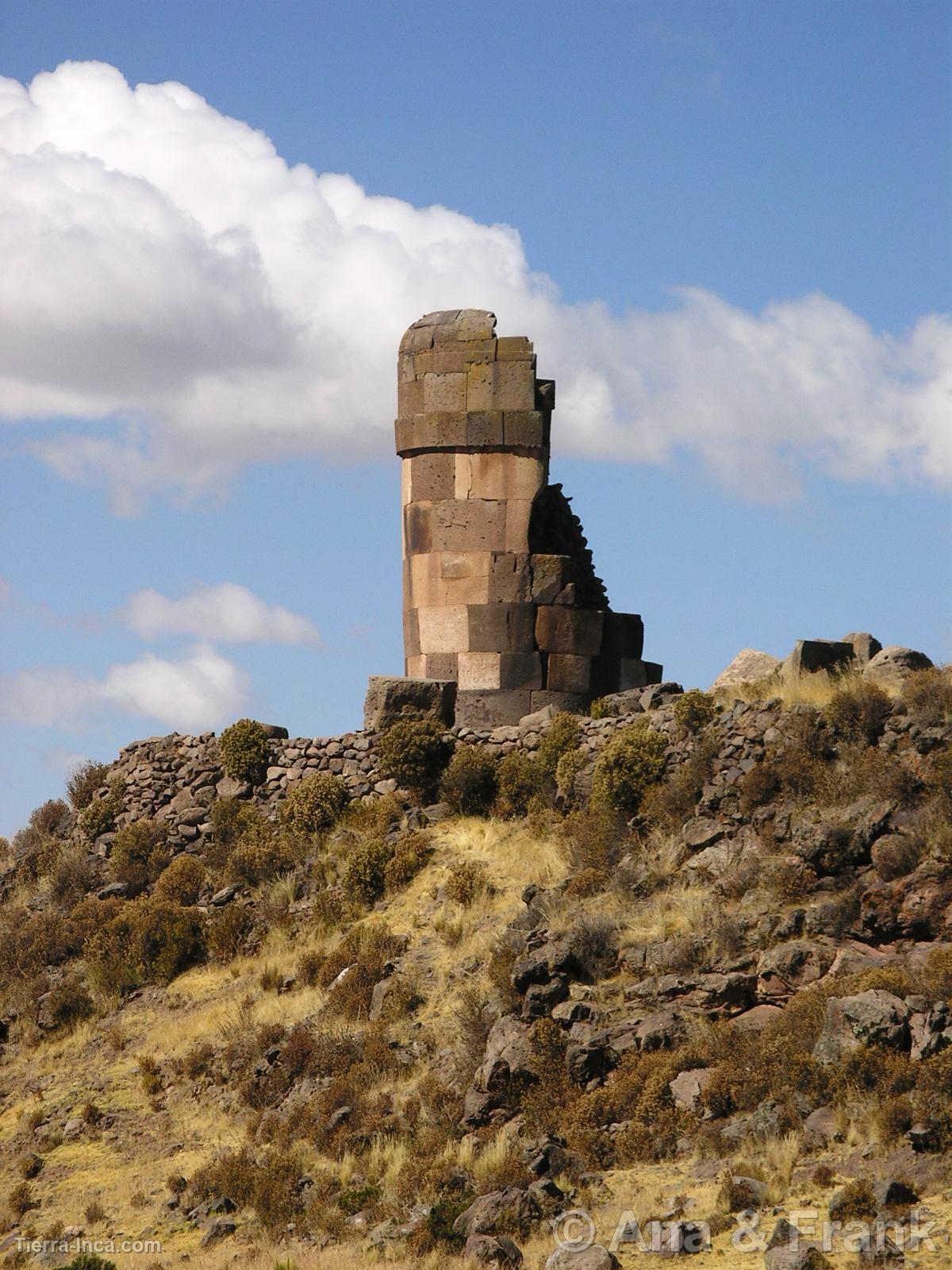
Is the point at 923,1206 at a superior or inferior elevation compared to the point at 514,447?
inferior

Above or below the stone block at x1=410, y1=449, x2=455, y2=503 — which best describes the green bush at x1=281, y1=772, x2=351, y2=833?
below

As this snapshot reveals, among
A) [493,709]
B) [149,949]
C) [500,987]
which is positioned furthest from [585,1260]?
[493,709]

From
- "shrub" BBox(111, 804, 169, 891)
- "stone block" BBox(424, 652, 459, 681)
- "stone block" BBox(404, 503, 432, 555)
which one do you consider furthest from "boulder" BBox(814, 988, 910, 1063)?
"shrub" BBox(111, 804, 169, 891)

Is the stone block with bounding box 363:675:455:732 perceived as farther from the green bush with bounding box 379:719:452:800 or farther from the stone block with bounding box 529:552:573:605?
the stone block with bounding box 529:552:573:605

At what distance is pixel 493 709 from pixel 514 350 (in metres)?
5.04

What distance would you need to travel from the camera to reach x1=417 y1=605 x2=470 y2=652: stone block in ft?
87.6

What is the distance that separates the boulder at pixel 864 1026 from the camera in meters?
16.6

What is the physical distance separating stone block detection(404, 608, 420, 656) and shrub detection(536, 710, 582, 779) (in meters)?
2.95

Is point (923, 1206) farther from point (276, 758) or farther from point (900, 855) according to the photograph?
point (276, 758)

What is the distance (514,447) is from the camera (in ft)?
88.0

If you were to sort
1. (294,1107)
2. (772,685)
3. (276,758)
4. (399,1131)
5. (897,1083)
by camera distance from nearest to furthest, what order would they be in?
1. (897,1083)
2. (399,1131)
3. (294,1107)
4. (772,685)
5. (276,758)

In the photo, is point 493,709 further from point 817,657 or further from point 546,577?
point 817,657

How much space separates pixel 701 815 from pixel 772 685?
92.9 inches

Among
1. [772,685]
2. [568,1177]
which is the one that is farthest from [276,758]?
[568,1177]
